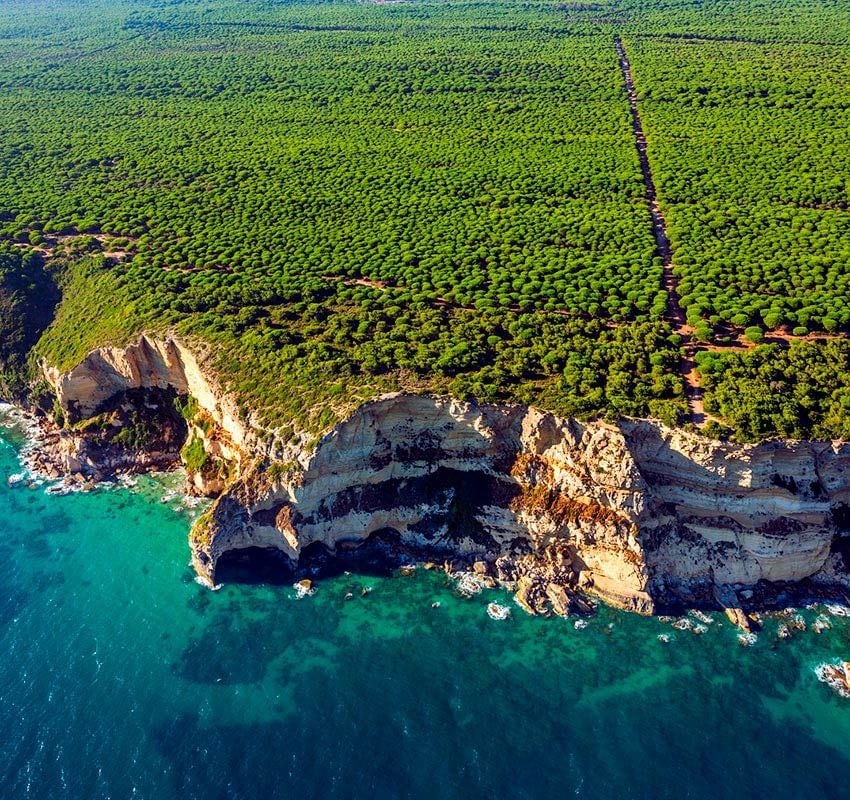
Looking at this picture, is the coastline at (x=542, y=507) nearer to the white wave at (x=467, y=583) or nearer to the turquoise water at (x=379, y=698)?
the white wave at (x=467, y=583)

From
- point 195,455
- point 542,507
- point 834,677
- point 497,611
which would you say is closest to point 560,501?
point 542,507

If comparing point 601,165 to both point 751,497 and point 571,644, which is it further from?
point 571,644

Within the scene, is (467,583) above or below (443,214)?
below

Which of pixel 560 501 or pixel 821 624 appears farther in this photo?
pixel 560 501

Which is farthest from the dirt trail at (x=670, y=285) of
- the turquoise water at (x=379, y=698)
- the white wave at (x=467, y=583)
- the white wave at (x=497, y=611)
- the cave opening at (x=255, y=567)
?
the cave opening at (x=255, y=567)

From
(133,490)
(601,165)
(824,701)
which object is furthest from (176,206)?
(824,701)

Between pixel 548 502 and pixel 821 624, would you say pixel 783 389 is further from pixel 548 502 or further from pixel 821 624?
pixel 548 502
